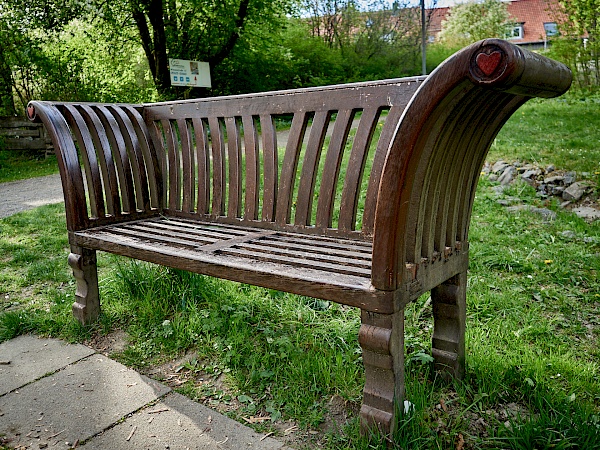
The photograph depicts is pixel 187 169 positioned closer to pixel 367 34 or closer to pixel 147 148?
pixel 147 148

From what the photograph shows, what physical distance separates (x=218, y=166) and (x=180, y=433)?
1602 millimetres

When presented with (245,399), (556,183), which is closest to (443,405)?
(245,399)

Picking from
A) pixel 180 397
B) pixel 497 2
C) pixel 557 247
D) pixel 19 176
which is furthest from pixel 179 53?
pixel 497 2

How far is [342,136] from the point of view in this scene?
2.62m

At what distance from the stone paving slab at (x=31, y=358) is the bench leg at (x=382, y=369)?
5.20ft

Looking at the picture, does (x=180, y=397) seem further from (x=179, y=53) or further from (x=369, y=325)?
(x=179, y=53)

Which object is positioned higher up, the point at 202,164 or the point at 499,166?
the point at 202,164

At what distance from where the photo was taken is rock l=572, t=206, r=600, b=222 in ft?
15.5

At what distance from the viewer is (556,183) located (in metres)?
5.61

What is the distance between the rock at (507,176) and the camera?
600 cm

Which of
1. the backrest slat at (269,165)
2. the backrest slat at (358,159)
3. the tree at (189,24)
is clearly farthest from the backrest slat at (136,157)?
the tree at (189,24)

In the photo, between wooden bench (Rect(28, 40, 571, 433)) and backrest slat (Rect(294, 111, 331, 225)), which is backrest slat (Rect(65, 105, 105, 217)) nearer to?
wooden bench (Rect(28, 40, 571, 433))

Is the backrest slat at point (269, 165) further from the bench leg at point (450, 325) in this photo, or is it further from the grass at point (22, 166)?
the grass at point (22, 166)

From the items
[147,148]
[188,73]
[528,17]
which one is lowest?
[147,148]
